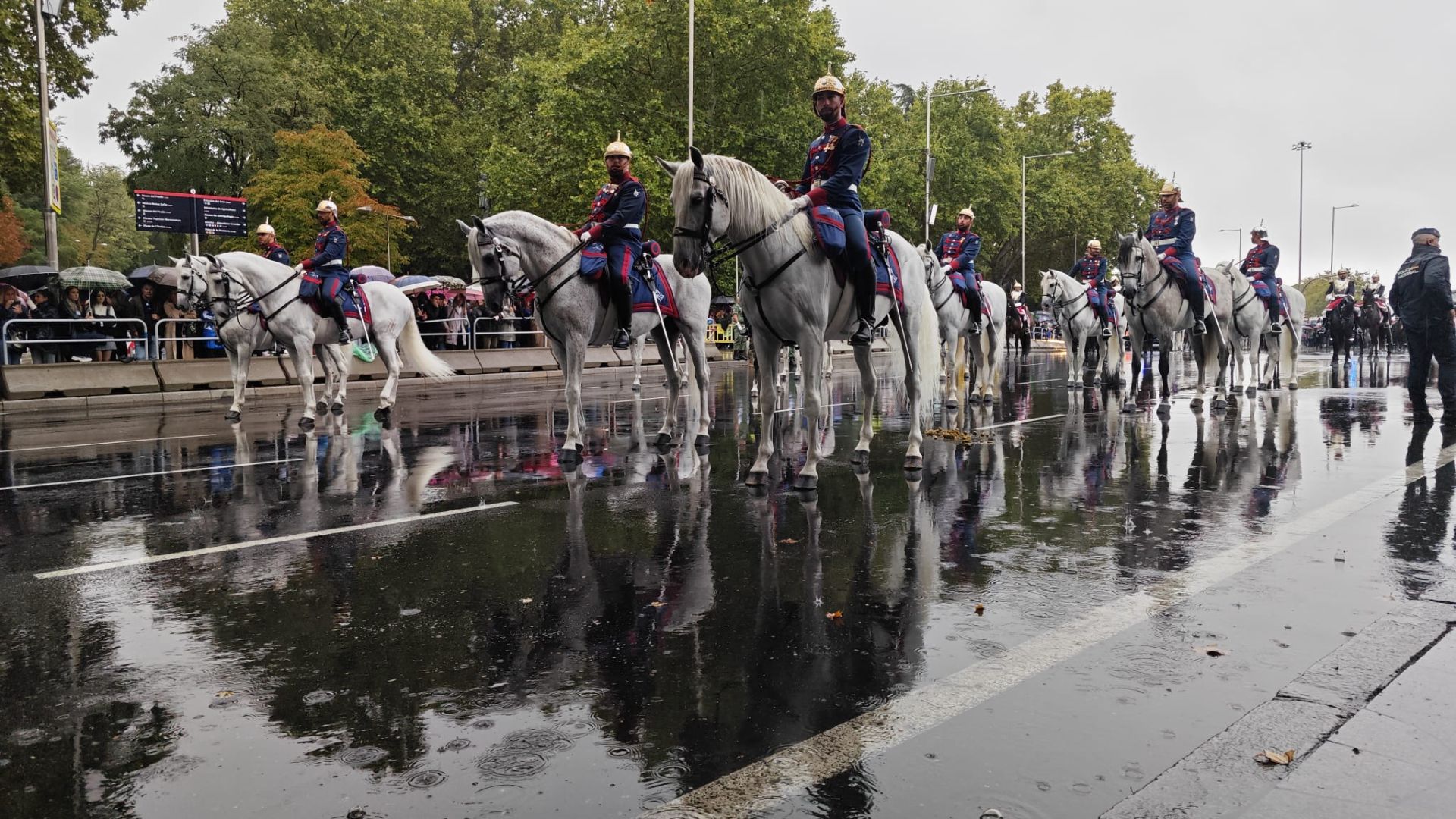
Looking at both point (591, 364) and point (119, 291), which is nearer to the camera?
point (119, 291)

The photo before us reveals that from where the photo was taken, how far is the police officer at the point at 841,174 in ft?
28.2

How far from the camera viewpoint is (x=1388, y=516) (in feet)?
24.0

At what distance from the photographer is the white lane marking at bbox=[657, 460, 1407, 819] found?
329cm

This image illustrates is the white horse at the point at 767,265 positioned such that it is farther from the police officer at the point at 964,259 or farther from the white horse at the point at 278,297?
the white horse at the point at 278,297

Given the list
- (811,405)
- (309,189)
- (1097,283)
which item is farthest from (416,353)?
(309,189)

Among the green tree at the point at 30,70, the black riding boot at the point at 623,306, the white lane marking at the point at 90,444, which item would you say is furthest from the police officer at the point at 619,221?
the green tree at the point at 30,70

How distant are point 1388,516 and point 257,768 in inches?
277

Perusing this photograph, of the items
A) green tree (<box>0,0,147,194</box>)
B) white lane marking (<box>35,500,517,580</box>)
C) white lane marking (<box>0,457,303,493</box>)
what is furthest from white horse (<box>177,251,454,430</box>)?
green tree (<box>0,0,147,194</box>)

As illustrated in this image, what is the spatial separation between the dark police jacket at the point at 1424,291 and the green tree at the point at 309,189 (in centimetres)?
3930

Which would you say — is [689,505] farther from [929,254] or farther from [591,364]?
[591,364]

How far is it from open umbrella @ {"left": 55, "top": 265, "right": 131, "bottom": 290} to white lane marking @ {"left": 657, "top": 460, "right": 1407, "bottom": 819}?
24.2 meters

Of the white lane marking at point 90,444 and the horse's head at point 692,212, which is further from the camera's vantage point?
the white lane marking at point 90,444

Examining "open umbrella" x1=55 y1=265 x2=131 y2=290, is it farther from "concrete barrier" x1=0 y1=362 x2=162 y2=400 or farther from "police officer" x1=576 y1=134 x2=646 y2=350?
"police officer" x1=576 y1=134 x2=646 y2=350

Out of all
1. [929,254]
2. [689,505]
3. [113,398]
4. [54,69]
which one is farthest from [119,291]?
[689,505]
